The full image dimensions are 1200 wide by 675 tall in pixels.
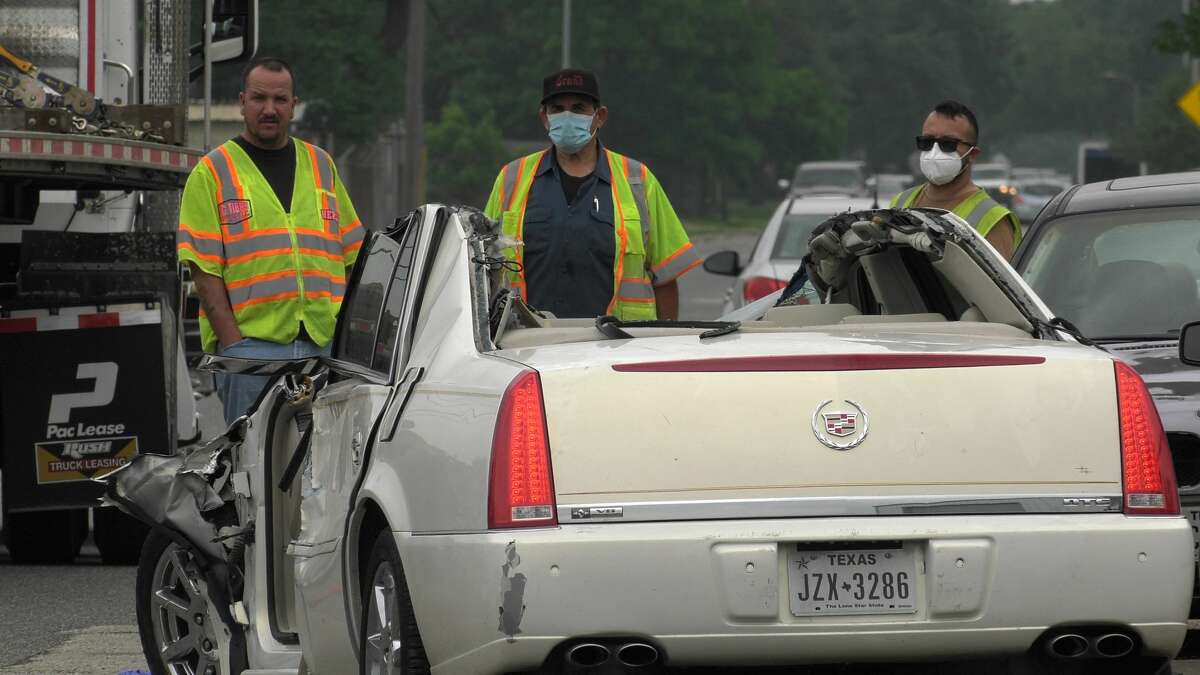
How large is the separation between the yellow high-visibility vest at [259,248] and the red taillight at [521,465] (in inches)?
126

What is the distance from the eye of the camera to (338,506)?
5.89 m

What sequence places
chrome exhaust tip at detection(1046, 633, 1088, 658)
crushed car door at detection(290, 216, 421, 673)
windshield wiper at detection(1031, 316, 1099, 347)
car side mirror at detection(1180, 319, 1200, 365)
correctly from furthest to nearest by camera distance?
car side mirror at detection(1180, 319, 1200, 365) → crushed car door at detection(290, 216, 421, 673) → windshield wiper at detection(1031, 316, 1099, 347) → chrome exhaust tip at detection(1046, 633, 1088, 658)

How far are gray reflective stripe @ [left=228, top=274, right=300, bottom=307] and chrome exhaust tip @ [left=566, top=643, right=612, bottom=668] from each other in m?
3.44

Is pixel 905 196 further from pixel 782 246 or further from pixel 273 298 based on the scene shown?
pixel 782 246

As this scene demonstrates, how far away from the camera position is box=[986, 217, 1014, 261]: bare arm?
9328mm

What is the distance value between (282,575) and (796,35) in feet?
432

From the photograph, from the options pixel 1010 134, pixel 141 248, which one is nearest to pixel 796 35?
pixel 1010 134

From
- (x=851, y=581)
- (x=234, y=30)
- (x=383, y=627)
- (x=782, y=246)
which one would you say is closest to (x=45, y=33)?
(x=234, y=30)

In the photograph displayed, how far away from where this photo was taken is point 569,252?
856 cm

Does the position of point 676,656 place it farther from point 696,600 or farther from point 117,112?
point 117,112

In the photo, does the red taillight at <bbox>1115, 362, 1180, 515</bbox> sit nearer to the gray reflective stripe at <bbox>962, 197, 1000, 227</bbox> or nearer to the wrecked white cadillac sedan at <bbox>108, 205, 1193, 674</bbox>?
the wrecked white cadillac sedan at <bbox>108, 205, 1193, 674</bbox>

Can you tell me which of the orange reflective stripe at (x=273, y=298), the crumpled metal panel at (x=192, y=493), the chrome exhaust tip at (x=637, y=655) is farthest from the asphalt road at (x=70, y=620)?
the chrome exhaust tip at (x=637, y=655)

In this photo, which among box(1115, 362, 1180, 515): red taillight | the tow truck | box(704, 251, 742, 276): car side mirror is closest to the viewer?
box(1115, 362, 1180, 515): red taillight

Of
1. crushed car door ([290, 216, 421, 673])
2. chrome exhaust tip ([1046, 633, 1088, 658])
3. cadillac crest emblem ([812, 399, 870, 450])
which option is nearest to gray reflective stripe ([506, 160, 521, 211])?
crushed car door ([290, 216, 421, 673])
